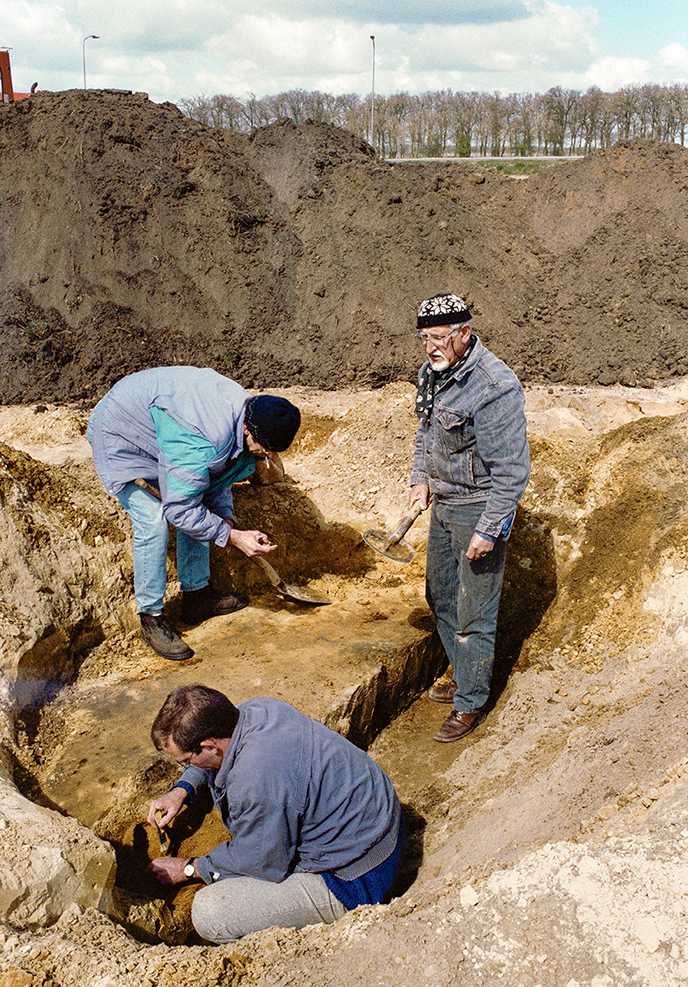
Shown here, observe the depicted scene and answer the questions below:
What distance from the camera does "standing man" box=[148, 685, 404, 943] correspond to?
2387mm

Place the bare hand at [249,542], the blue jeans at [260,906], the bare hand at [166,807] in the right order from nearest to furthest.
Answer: the blue jeans at [260,906] → the bare hand at [166,807] → the bare hand at [249,542]

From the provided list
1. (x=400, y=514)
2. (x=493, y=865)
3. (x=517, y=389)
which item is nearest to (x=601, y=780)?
(x=493, y=865)

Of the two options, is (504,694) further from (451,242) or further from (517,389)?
(451,242)

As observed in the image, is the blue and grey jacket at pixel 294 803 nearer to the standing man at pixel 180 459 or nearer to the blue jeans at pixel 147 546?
the standing man at pixel 180 459

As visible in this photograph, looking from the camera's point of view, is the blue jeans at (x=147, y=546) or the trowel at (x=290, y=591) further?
the trowel at (x=290, y=591)

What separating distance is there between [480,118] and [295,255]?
1214cm

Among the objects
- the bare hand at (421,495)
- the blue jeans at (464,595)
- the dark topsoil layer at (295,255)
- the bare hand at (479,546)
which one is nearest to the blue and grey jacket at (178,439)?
the bare hand at (421,495)

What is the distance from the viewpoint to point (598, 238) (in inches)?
453

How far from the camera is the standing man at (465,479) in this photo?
10.6 ft

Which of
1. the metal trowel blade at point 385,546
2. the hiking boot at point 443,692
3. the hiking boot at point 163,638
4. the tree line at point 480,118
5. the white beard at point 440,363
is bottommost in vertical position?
the hiking boot at point 443,692

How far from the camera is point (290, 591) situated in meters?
4.65

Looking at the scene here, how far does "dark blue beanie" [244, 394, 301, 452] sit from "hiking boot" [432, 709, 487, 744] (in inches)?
68.6

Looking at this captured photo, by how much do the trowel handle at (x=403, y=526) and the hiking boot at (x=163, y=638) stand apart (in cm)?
124

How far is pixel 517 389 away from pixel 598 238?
31.2ft
